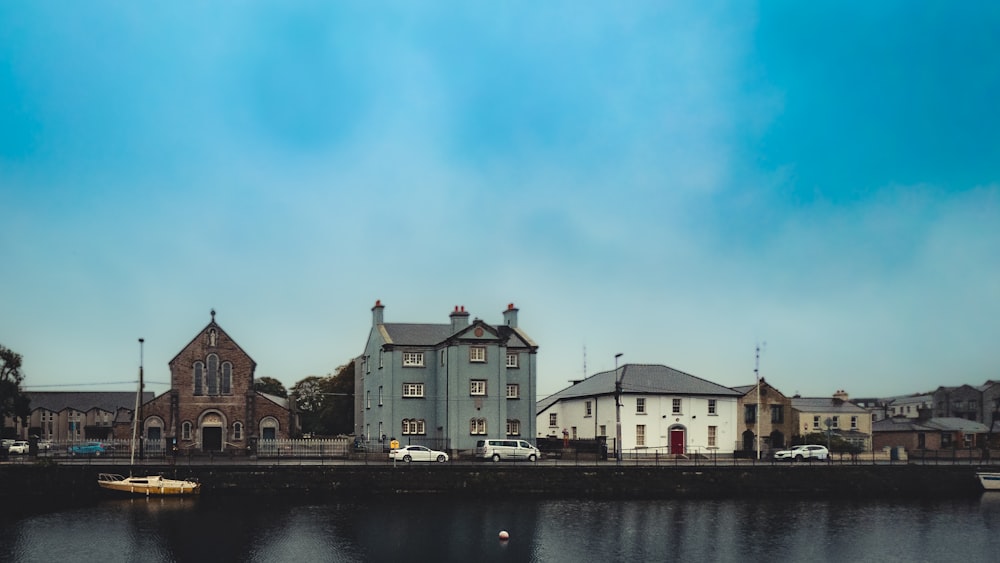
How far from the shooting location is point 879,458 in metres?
77.6

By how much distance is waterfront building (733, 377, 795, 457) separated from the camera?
3174 inches

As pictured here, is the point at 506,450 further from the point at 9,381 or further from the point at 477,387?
the point at 9,381

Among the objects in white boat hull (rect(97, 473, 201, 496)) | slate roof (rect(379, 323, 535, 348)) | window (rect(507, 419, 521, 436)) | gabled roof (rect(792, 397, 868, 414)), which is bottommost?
white boat hull (rect(97, 473, 201, 496))

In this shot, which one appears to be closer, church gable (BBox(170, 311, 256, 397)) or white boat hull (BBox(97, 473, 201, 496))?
white boat hull (BBox(97, 473, 201, 496))

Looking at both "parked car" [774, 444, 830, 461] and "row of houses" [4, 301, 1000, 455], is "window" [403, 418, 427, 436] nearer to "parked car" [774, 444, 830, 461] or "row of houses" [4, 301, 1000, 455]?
"row of houses" [4, 301, 1000, 455]

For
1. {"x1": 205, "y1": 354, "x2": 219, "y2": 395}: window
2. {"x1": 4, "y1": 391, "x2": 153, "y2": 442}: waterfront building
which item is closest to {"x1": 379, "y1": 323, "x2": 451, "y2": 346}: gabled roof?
{"x1": 205, "y1": 354, "x2": 219, "y2": 395}: window

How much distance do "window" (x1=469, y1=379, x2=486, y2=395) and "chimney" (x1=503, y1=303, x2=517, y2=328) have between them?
8184 millimetres

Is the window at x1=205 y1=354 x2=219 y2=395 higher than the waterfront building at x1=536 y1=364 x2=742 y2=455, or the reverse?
the window at x1=205 y1=354 x2=219 y2=395

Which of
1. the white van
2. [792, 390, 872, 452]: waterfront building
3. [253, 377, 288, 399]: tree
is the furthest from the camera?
[253, 377, 288, 399]: tree

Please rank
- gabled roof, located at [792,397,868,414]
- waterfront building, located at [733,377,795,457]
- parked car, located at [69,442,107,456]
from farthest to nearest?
gabled roof, located at [792,397,868,414]
waterfront building, located at [733,377,795,457]
parked car, located at [69,442,107,456]

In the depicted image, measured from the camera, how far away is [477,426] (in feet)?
238

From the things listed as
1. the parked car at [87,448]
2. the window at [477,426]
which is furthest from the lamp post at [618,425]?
the parked car at [87,448]

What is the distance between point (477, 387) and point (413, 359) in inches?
239

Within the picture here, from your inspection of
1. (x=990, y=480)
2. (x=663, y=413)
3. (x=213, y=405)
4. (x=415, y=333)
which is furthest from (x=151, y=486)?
(x=990, y=480)
